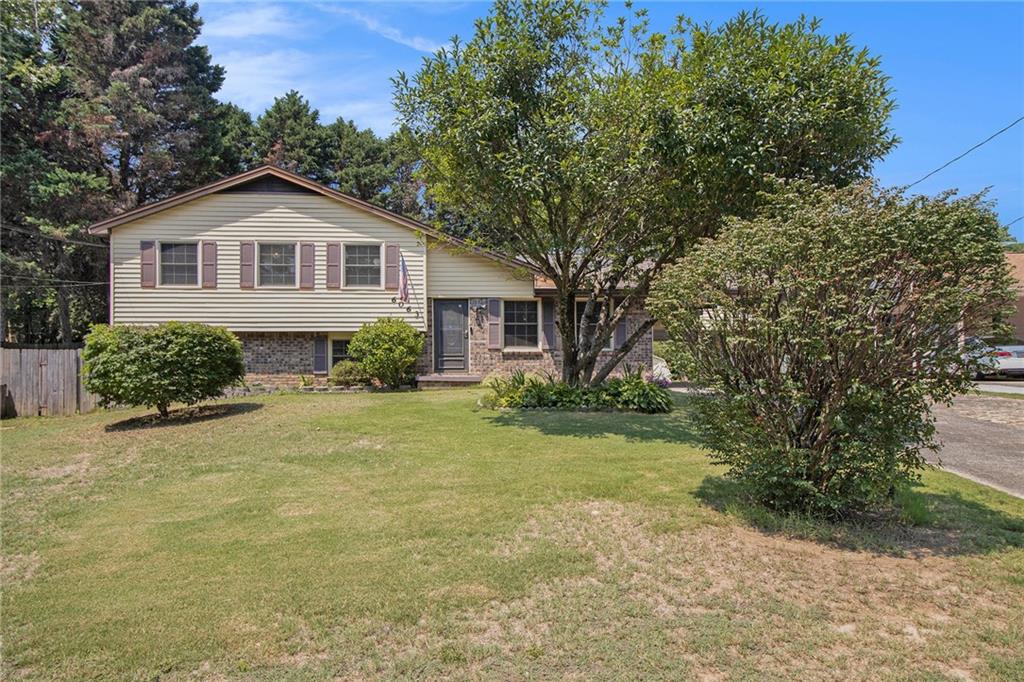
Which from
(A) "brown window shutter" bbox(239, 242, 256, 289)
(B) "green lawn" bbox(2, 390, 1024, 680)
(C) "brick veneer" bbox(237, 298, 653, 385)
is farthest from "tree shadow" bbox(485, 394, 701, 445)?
(A) "brown window shutter" bbox(239, 242, 256, 289)

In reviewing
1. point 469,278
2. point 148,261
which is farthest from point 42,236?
point 469,278

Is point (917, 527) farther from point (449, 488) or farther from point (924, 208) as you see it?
point (449, 488)

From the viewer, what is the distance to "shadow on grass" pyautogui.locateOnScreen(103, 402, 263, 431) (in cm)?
1077

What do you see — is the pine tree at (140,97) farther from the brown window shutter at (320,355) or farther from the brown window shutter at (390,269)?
the brown window shutter at (390,269)

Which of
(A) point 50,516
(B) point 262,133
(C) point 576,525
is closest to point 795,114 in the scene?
(C) point 576,525

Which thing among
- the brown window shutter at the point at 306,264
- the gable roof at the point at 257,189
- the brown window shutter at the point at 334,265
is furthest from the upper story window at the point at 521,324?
the brown window shutter at the point at 306,264

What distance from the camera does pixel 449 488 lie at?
19.5 feet

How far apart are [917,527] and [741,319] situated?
2257 millimetres

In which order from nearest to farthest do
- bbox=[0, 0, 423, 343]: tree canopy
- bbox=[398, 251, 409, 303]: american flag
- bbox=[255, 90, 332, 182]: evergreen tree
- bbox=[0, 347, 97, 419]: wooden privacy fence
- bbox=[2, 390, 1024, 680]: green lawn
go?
bbox=[2, 390, 1024, 680]: green lawn < bbox=[0, 347, 97, 419]: wooden privacy fence < bbox=[398, 251, 409, 303]: american flag < bbox=[0, 0, 423, 343]: tree canopy < bbox=[255, 90, 332, 182]: evergreen tree

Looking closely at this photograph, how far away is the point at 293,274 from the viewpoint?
16766 millimetres

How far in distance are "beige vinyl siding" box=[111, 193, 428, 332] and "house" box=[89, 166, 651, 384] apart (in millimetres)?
28

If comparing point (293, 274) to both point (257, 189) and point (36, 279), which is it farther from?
point (36, 279)

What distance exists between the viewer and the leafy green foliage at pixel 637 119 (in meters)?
8.69

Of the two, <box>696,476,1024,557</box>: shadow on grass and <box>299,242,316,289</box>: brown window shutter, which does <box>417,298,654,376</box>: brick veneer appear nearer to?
<box>299,242,316,289</box>: brown window shutter
